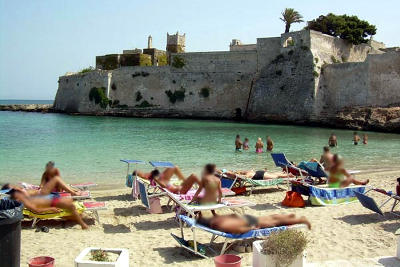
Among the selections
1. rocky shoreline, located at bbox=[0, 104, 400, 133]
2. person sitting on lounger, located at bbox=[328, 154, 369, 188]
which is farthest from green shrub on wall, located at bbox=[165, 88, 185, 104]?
person sitting on lounger, located at bbox=[328, 154, 369, 188]

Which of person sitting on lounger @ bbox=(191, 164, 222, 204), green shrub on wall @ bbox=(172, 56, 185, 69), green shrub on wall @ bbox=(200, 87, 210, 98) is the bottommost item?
person sitting on lounger @ bbox=(191, 164, 222, 204)

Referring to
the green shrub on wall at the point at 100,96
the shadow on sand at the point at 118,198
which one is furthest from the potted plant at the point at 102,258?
the green shrub on wall at the point at 100,96

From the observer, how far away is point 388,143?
2469 cm

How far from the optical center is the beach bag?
950 cm

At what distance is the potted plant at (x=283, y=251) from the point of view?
5.18m

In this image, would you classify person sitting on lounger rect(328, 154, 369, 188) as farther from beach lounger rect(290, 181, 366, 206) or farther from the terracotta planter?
beach lounger rect(290, 181, 366, 206)

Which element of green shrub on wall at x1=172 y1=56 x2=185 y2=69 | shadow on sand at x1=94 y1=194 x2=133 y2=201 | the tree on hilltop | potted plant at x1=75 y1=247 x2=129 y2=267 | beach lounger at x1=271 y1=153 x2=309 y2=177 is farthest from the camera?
green shrub on wall at x1=172 y1=56 x2=185 y2=69

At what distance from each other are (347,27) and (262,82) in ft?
31.2

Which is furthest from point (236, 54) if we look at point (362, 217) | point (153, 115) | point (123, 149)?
point (362, 217)

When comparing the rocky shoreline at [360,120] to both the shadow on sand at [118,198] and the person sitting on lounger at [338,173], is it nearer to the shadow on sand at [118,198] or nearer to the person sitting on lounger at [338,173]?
the shadow on sand at [118,198]

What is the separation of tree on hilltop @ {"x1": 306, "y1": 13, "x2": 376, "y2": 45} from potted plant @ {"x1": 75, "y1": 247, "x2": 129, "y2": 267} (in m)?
39.1

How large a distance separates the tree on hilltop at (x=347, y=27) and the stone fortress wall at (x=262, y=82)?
938 mm

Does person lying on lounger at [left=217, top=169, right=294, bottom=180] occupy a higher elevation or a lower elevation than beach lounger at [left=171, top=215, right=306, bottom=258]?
higher

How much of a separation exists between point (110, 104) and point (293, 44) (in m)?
21.3
